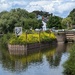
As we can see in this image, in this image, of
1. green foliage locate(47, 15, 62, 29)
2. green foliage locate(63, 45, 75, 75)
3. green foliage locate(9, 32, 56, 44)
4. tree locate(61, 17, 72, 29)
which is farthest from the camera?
tree locate(61, 17, 72, 29)

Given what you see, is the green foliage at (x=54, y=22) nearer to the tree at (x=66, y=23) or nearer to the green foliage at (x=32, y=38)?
the tree at (x=66, y=23)

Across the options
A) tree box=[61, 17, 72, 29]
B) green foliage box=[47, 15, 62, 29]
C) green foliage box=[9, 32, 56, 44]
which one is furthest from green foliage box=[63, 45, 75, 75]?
tree box=[61, 17, 72, 29]

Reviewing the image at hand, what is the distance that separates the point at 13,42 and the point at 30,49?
5.20 metres

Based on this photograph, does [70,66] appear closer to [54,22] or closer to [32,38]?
[32,38]

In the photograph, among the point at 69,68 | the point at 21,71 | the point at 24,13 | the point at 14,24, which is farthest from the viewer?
the point at 24,13

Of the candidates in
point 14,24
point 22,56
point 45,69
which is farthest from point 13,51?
point 14,24

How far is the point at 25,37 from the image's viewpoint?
89125mm

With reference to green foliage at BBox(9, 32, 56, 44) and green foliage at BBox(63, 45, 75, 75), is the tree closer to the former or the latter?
green foliage at BBox(9, 32, 56, 44)

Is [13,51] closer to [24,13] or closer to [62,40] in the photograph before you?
[62,40]

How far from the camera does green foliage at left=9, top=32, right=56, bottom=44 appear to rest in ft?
282

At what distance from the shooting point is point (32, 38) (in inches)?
3634

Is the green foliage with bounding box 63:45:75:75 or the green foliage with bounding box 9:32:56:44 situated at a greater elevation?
the green foliage with bounding box 9:32:56:44

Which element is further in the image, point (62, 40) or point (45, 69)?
point (62, 40)

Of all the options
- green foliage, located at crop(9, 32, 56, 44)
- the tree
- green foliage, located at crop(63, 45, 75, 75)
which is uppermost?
the tree
